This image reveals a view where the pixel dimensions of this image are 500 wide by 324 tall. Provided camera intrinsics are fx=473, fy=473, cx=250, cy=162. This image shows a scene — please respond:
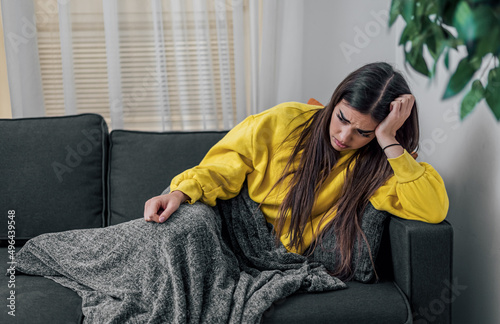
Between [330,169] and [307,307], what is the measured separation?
450mm

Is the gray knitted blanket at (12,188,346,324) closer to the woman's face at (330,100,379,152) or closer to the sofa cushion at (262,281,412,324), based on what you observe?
the sofa cushion at (262,281,412,324)

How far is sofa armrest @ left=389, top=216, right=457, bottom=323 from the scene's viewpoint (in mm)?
1226

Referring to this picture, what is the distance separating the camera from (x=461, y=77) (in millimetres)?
415

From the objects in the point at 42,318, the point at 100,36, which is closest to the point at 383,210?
the point at 42,318

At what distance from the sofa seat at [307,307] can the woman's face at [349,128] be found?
16.3 inches

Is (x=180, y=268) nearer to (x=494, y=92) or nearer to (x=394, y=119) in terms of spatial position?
(x=394, y=119)

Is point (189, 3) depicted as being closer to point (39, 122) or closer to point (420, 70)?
point (39, 122)

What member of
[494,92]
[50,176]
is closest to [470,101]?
[494,92]

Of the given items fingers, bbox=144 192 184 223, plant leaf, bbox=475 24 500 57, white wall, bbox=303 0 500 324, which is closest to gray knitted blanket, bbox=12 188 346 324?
fingers, bbox=144 192 184 223

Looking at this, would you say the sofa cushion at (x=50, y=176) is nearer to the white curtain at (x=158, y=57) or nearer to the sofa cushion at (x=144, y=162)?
the sofa cushion at (x=144, y=162)

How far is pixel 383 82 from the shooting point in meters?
1.34

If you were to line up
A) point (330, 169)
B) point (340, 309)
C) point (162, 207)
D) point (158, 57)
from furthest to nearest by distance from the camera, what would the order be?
1. point (158, 57)
2. point (330, 169)
3. point (162, 207)
4. point (340, 309)

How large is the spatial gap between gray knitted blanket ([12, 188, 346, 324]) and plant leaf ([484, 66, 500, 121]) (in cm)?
84

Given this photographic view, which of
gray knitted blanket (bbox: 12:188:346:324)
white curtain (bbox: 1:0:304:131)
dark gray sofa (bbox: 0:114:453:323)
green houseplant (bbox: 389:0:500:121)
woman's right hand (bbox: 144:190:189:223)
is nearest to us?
green houseplant (bbox: 389:0:500:121)
